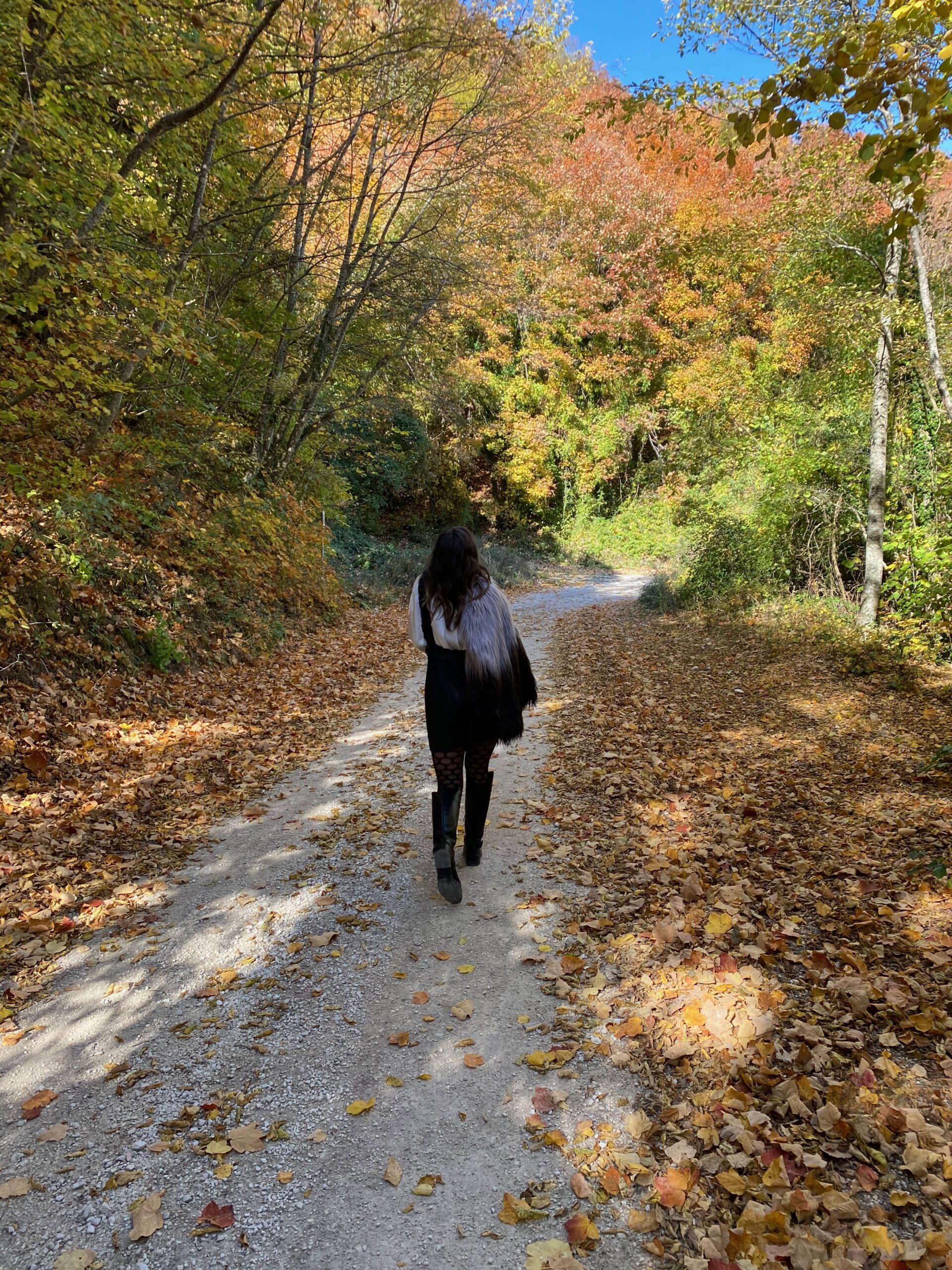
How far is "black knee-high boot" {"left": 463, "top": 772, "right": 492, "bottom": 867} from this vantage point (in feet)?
13.7

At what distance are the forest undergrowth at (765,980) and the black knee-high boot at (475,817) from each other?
0.48m

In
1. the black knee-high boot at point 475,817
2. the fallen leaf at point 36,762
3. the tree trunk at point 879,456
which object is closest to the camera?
the black knee-high boot at point 475,817

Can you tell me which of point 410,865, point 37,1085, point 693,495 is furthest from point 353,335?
point 37,1085

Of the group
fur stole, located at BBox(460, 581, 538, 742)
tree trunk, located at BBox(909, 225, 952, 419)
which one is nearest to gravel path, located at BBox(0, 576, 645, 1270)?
fur stole, located at BBox(460, 581, 538, 742)

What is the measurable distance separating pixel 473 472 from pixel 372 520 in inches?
234

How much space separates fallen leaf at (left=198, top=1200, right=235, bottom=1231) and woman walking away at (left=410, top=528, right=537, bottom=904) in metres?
1.88

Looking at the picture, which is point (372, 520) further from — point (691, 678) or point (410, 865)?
point (410, 865)

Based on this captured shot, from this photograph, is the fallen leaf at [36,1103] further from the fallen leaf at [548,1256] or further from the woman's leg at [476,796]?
the woman's leg at [476,796]

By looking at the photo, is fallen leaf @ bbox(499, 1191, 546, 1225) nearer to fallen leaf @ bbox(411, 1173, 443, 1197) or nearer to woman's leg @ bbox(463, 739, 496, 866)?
fallen leaf @ bbox(411, 1173, 443, 1197)

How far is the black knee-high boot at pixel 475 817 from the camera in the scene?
13.7 feet

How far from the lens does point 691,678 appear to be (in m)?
8.79

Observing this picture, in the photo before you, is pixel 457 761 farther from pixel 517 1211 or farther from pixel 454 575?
pixel 517 1211

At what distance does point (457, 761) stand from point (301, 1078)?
Result: 5.66 ft

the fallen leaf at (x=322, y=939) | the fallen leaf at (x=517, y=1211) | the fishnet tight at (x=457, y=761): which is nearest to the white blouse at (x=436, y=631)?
the fishnet tight at (x=457, y=761)
